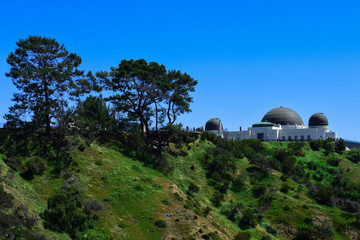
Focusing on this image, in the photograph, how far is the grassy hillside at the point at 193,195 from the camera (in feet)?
115

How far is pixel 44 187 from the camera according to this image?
38.3m

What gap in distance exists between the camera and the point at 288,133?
100 meters

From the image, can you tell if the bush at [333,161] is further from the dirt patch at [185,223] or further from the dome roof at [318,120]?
the dirt patch at [185,223]

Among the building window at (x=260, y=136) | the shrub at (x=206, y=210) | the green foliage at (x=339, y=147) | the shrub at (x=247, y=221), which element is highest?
the building window at (x=260, y=136)

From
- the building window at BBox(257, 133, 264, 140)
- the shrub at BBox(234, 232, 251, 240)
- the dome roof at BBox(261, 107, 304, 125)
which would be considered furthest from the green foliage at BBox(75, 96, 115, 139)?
the dome roof at BBox(261, 107, 304, 125)

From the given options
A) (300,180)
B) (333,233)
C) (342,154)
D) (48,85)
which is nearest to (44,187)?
(48,85)

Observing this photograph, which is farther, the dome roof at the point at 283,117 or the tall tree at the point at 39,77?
the dome roof at the point at 283,117

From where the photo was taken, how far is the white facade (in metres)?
98.4

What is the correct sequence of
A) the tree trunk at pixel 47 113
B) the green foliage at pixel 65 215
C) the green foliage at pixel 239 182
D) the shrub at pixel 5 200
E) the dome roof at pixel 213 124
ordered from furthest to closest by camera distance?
the dome roof at pixel 213 124 < the green foliage at pixel 239 182 < the tree trunk at pixel 47 113 < the green foliage at pixel 65 215 < the shrub at pixel 5 200

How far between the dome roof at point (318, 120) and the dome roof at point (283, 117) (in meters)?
4.40

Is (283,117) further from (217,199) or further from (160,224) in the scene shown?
(160,224)

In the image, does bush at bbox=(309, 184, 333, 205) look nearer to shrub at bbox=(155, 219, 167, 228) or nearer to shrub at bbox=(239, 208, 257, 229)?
shrub at bbox=(239, 208, 257, 229)

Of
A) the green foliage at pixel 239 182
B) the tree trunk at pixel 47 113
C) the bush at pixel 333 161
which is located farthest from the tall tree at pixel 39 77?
the bush at pixel 333 161

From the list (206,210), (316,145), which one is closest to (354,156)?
(316,145)
